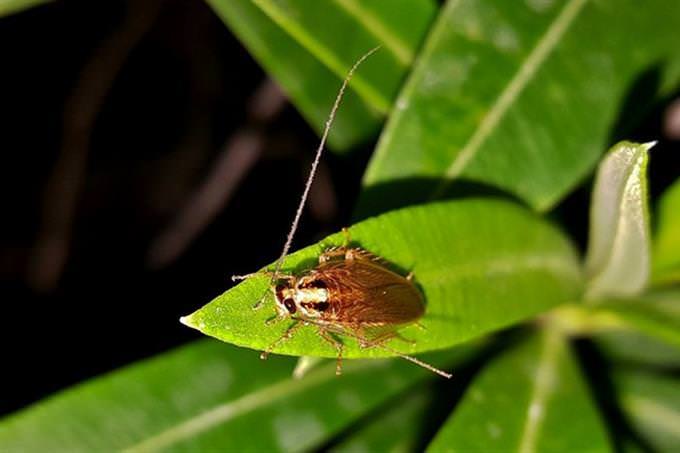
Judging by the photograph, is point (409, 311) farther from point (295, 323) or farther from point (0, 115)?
point (0, 115)

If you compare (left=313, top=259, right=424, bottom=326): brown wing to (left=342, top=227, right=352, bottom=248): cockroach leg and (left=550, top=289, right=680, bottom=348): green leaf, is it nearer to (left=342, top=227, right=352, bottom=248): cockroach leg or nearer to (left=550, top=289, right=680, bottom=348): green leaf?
(left=342, top=227, right=352, bottom=248): cockroach leg

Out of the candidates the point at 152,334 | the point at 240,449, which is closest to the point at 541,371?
the point at 240,449

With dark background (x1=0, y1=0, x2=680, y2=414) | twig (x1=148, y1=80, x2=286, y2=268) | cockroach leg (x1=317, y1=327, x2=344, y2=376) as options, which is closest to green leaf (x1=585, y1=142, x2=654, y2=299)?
cockroach leg (x1=317, y1=327, x2=344, y2=376)

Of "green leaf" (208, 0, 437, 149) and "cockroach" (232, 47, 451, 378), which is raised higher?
"green leaf" (208, 0, 437, 149)

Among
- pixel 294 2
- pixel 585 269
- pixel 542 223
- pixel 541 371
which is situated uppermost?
pixel 294 2

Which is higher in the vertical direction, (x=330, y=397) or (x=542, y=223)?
(x=542, y=223)

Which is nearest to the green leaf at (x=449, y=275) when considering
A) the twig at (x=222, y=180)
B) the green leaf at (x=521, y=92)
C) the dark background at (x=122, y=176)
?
the green leaf at (x=521, y=92)
